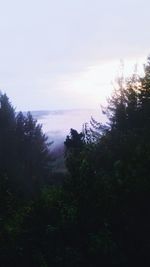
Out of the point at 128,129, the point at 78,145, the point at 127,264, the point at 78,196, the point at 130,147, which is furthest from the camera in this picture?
the point at 78,145

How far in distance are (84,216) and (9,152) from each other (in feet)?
76.5

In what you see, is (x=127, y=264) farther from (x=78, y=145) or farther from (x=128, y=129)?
(x=78, y=145)

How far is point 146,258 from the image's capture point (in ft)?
67.9

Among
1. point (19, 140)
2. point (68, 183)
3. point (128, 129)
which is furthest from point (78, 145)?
point (68, 183)

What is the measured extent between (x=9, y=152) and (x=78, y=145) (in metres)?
8.95

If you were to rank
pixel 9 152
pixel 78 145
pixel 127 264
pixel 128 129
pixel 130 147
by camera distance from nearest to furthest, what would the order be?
1. pixel 127 264
2. pixel 130 147
3. pixel 128 129
4. pixel 78 145
5. pixel 9 152

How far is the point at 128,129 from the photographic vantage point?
102ft

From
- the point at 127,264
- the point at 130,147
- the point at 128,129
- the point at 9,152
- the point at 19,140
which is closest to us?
the point at 127,264

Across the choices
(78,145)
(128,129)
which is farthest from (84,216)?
(78,145)

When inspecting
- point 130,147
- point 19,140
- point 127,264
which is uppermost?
point 19,140

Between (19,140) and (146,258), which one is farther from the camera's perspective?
(19,140)

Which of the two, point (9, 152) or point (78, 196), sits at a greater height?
point (9, 152)

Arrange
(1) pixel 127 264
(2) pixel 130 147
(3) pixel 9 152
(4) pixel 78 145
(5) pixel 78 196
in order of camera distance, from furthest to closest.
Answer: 1. (3) pixel 9 152
2. (4) pixel 78 145
3. (2) pixel 130 147
4. (5) pixel 78 196
5. (1) pixel 127 264

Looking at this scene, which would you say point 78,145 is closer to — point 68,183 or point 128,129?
point 128,129
